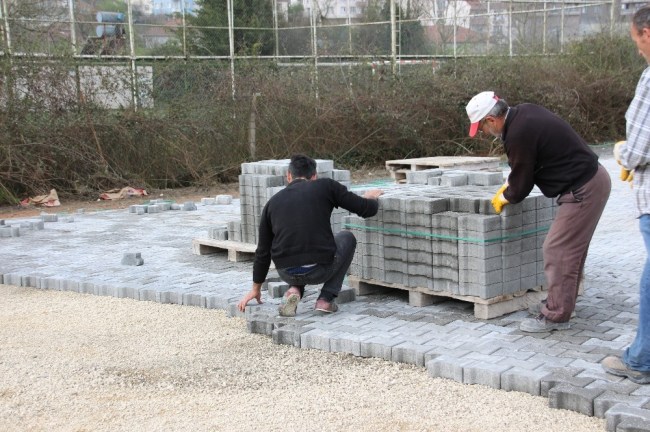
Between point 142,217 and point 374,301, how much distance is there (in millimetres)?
6794

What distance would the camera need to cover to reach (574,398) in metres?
4.75

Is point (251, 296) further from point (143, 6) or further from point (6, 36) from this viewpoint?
point (143, 6)

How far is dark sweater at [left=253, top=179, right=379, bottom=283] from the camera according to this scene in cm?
667

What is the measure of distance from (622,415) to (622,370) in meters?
0.67

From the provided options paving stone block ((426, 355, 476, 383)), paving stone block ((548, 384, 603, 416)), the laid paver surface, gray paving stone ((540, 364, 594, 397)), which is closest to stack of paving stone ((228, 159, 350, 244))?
the laid paver surface

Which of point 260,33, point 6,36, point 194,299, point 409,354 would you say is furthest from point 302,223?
point 260,33

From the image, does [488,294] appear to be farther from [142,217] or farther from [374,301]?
[142,217]

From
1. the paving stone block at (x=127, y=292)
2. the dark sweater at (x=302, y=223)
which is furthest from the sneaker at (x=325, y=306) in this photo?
the paving stone block at (x=127, y=292)

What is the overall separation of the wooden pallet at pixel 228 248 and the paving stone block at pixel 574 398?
4.74 meters

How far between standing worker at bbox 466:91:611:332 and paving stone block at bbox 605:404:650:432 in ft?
5.02

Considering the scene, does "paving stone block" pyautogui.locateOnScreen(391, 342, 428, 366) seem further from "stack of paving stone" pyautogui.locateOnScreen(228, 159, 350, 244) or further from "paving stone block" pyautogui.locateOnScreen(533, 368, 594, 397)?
"stack of paving stone" pyautogui.locateOnScreen(228, 159, 350, 244)

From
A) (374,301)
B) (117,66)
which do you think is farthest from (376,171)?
(374,301)

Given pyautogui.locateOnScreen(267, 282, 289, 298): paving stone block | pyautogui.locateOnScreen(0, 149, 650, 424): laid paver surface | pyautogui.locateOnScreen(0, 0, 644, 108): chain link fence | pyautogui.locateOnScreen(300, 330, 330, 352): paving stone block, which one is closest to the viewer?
pyautogui.locateOnScreen(0, 149, 650, 424): laid paver surface

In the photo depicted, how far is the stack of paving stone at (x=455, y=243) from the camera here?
6.39 m
